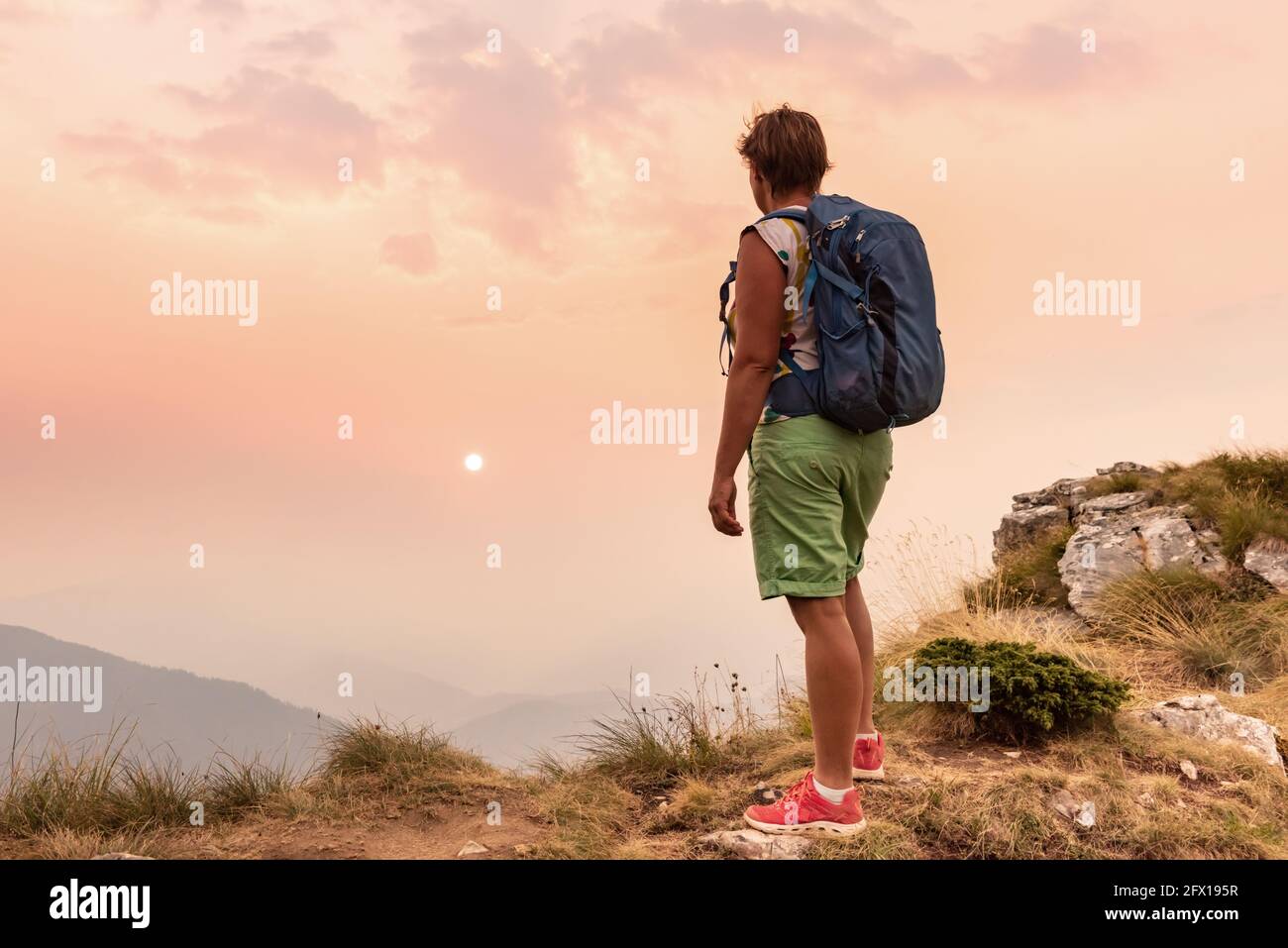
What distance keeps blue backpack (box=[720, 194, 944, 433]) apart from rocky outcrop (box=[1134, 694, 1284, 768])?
13.2 ft

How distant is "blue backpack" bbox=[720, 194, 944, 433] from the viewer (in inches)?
155

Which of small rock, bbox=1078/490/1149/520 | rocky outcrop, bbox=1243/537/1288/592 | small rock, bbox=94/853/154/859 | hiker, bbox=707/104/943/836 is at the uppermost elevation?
hiker, bbox=707/104/943/836

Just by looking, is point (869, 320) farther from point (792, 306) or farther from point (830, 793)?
point (830, 793)

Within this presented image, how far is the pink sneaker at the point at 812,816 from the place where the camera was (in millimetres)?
4391

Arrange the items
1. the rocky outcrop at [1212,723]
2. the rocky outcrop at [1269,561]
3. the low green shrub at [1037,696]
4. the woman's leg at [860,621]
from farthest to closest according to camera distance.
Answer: the rocky outcrop at [1269,561]
the rocky outcrop at [1212,723]
the low green shrub at [1037,696]
the woman's leg at [860,621]

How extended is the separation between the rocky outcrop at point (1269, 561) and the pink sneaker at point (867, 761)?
23.6 ft

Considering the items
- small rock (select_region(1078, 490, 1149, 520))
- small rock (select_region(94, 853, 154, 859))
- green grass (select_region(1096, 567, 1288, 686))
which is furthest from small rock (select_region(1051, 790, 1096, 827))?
small rock (select_region(1078, 490, 1149, 520))

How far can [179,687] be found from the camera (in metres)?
82.8

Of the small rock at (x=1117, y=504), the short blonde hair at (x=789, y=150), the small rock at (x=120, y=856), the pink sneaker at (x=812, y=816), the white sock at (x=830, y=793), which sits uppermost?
the short blonde hair at (x=789, y=150)

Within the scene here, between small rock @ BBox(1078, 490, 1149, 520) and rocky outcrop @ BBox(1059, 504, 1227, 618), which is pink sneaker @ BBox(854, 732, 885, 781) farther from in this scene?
small rock @ BBox(1078, 490, 1149, 520)

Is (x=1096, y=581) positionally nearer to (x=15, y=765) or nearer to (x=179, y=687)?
(x=15, y=765)

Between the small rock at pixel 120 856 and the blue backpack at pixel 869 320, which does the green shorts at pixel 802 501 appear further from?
the small rock at pixel 120 856

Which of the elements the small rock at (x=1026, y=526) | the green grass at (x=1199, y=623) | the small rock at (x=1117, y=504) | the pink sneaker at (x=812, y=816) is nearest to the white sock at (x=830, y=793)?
the pink sneaker at (x=812, y=816)

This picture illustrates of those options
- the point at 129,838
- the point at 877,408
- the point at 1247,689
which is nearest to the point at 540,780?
the point at 129,838
